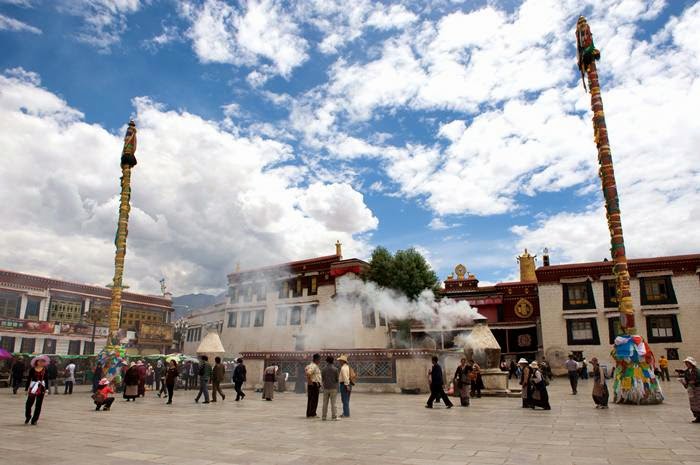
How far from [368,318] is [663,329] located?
21389 millimetres

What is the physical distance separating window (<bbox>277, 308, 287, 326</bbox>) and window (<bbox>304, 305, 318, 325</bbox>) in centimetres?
254

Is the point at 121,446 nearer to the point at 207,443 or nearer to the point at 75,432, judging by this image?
the point at 207,443

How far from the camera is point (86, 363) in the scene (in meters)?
29.8

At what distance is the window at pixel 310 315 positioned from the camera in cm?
3941

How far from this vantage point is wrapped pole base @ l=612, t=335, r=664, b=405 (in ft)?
46.3

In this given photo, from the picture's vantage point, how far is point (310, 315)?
130 ft

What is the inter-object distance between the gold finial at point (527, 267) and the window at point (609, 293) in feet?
31.9

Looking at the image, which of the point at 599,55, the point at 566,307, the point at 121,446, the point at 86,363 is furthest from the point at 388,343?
the point at 121,446

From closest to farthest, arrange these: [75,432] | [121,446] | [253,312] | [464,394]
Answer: [121,446] < [75,432] < [464,394] < [253,312]

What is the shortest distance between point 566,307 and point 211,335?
2676cm

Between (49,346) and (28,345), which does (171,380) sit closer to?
(28,345)

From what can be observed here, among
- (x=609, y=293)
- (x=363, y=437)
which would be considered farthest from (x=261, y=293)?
(x=363, y=437)

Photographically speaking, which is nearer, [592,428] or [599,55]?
[592,428]

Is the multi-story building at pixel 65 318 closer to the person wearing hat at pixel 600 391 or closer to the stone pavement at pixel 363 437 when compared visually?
the stone pavement at pixel 363 437
